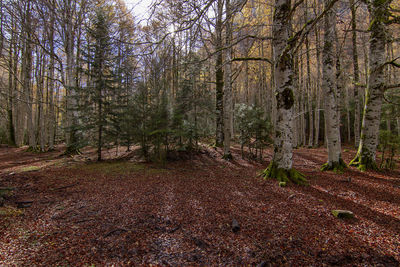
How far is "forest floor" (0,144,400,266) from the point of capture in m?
2.19

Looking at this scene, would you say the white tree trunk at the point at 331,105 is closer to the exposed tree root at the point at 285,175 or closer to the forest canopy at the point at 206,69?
the forest canopy at the point at 206,69

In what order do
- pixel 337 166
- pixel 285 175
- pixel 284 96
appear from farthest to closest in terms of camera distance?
pixel 337 166, pixel 285 175, pixel 284 96

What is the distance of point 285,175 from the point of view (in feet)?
16.2

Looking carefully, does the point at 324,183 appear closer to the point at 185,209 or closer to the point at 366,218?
the point at 366,218

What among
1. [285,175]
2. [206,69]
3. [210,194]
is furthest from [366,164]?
[206,69]

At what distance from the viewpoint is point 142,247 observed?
2398 millimetres

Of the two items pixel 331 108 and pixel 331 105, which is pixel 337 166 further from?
pixel 331 105

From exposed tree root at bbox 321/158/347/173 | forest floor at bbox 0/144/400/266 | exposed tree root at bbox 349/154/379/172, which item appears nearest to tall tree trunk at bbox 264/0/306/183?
forest floor at bbox 0/144/400/266

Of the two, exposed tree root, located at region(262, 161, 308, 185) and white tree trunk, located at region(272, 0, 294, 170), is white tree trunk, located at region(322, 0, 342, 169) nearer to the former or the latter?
exposed tree root, located at region(262, 161, 308, 185)

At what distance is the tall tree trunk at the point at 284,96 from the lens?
4.80 m

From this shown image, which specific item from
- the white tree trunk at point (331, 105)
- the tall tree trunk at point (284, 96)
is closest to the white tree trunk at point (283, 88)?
the tall tree trunk at point (284, 96)

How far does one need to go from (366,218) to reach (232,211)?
2250 millimetres

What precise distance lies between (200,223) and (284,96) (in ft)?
12.8

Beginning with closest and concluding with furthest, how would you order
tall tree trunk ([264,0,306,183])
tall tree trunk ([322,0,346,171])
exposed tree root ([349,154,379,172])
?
tall tree trunk ([264,0,306,183]), exposed tree root ([349,154,379,172]), tall tree trunk ([322,0,346,171])
